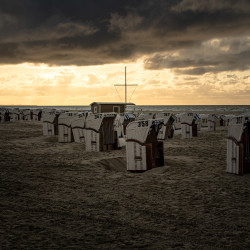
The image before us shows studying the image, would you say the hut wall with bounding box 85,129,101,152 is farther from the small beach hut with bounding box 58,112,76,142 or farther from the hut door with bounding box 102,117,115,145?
the small beach hut with bounding box 58,112,76,142

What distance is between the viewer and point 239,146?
26.8 feet

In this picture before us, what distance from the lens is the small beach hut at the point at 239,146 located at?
27.0 ft

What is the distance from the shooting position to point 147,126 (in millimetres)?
9078

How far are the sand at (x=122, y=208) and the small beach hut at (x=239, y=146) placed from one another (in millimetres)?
358

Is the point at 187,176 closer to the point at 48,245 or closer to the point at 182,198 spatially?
the point at 182,198

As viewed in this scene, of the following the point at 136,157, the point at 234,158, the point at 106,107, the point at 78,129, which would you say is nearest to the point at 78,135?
the point at 78,129

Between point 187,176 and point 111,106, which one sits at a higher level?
point 111,106

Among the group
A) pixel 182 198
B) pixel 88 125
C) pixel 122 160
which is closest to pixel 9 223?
pixel 182 198

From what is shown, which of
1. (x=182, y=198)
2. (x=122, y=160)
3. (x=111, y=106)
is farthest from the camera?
(x=111, y=106)

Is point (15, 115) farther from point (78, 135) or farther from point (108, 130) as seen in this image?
point (108, 130)

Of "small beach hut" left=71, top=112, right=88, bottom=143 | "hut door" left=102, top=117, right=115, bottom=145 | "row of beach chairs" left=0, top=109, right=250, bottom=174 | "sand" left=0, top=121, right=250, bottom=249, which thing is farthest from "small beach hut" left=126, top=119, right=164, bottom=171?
"small beach hut" left=71, top=112, right=88, bottom=143

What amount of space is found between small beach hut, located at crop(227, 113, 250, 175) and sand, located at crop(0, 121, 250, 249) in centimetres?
36

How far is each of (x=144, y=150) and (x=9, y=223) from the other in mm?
5088

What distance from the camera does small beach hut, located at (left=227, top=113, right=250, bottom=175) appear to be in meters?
8.23
